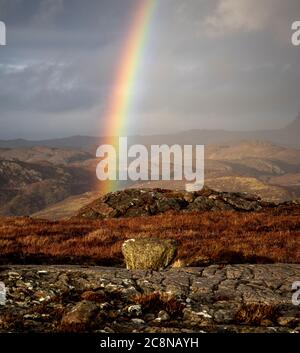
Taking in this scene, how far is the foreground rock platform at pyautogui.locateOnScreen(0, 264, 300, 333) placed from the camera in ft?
32.8

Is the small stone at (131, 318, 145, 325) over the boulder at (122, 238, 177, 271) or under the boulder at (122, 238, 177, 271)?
under

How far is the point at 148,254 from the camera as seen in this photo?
651 inches

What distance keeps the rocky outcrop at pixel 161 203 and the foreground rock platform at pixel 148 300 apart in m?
27.3

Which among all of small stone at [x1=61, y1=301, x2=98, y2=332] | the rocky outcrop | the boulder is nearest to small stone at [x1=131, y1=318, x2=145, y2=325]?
small stone at [x1=61, y1=301, x2=98, y2=332]

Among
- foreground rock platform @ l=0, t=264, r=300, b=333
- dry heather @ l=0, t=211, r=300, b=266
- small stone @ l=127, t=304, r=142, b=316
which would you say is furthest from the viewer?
dry heather @ l=0, t=211, r=300, b=266

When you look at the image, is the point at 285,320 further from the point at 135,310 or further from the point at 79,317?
the point at 79,317

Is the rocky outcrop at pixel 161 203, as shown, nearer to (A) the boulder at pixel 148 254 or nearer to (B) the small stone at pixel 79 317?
(A) the boulder at pixel 148 254

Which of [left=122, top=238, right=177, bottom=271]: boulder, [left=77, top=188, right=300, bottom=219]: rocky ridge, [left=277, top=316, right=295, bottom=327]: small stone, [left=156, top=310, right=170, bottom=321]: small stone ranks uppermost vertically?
[left=77, top=188, right=300, bottom=219]: rocky ridge

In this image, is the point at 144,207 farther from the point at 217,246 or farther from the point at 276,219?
the point at 217,246

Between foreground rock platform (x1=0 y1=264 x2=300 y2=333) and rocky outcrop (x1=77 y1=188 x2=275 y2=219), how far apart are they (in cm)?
2733

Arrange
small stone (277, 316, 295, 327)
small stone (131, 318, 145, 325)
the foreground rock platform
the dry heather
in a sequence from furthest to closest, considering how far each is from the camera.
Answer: the dry heather, small stone (277, 316, 295, 327), small stone (131, 318, 145, 325), the foreground rock platform

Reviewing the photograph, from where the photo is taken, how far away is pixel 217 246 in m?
22.8

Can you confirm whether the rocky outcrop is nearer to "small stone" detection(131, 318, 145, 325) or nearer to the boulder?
the boulder

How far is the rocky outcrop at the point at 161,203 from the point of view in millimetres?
42062
